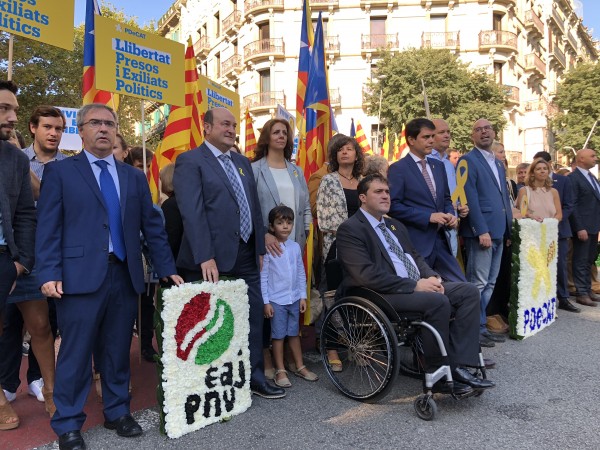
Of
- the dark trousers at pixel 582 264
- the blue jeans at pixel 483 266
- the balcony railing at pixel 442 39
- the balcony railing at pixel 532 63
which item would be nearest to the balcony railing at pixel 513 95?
the balcony railing at pixel 532 63

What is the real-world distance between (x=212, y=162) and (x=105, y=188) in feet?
2.64

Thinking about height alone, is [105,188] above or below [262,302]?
above

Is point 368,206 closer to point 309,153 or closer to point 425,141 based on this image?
point 425,141

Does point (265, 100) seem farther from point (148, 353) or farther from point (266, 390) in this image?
point (266, 390)

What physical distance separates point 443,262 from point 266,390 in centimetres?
196

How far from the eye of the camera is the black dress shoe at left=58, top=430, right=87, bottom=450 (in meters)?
3.01

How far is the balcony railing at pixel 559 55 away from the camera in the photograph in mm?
42484

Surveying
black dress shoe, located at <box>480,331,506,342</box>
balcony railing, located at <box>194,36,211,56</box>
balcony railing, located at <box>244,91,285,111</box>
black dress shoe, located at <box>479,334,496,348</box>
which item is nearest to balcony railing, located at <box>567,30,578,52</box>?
balcony railing, located at <box>244,91,285,111</box>

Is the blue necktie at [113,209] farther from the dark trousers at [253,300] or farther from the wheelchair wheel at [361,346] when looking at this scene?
the wheelchair wheel at [361,346]

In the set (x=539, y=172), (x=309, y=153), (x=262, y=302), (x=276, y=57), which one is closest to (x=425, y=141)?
(x=309, y=153)

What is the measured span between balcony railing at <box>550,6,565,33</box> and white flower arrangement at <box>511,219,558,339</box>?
42145 millimetres

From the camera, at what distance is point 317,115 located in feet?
20.6

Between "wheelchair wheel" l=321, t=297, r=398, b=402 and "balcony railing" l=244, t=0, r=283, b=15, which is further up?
"balcony railing" l=244, t=0, r=283, b=15

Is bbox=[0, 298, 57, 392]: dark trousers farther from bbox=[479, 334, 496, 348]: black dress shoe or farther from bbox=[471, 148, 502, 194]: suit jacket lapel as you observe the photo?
bbox=[471, 148, 502, 194]: suit jacket lapel
